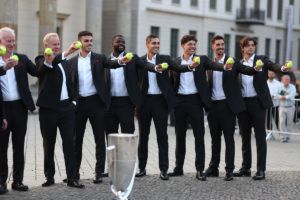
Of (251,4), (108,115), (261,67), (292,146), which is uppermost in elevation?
(251,4)

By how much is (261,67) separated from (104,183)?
9.68 ft

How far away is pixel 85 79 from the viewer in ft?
33.4

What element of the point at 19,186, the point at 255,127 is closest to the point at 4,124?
the point at 19,186

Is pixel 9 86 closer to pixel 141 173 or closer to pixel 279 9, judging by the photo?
pixel 141 173

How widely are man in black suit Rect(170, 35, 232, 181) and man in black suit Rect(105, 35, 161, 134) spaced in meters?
0.72

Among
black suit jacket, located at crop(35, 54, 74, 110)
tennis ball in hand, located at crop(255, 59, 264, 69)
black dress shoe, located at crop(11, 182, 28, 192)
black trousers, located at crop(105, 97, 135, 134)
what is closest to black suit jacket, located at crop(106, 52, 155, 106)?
black trousers, located at crop(105, 97, 135, 134)

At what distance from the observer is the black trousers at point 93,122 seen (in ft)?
33.5

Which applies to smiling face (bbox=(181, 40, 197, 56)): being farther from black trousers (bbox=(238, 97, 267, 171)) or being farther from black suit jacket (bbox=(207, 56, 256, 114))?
black trousers (bbox=(238, 97, 267, 171))

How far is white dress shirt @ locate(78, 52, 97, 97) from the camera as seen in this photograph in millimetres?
10172

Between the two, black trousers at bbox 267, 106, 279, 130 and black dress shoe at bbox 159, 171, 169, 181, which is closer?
black dress shoe at bbox 159, 171, 169, 181

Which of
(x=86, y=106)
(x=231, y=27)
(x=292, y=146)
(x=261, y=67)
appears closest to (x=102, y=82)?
(x=86, y=106)

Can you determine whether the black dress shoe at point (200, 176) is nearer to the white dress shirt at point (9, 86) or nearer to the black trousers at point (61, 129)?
the black trousers at point (61, 129)

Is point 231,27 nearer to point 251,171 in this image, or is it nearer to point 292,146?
point 292,146

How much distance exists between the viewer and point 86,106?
10211mm
